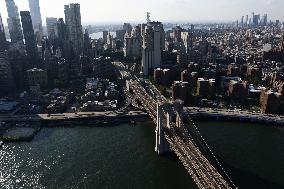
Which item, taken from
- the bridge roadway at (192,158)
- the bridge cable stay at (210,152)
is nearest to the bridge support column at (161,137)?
the bridge roadway at (192,158)

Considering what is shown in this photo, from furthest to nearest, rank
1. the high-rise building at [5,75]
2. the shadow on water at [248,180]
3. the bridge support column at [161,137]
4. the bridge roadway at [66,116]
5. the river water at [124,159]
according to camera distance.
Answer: the high-rise building at [5,75]
the bridge roadway at [66,116]
the bridge support column at [161,137]
the river water at [124,159]
the shadow on water at [248,180]

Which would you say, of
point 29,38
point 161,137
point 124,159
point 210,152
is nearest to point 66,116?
point 124,159

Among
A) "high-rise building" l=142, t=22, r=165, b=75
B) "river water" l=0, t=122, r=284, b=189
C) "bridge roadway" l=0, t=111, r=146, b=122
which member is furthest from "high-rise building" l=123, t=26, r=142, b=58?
"river water" l=0, t=122, r=284, b=189

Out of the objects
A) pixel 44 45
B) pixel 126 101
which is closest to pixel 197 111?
pixel 126 101

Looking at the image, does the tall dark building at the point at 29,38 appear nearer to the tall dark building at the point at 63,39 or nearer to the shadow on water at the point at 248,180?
the tall dark building at the point at 63,39

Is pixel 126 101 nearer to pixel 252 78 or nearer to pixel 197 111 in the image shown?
pixel 197 111

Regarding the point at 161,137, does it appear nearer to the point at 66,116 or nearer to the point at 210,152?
the point at 210,152
